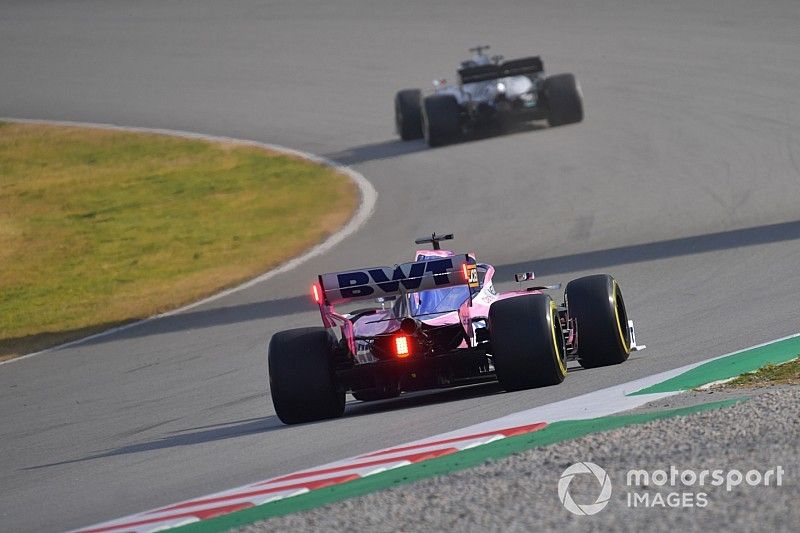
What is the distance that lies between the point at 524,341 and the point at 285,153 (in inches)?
821

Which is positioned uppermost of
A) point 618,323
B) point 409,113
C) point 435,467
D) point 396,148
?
point 409,113

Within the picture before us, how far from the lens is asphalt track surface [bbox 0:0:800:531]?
33.7ft

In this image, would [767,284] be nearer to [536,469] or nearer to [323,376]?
[323,376]

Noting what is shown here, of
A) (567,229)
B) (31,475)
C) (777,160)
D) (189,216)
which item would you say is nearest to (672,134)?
(777,160)

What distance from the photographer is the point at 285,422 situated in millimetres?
10633

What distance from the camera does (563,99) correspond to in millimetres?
27906

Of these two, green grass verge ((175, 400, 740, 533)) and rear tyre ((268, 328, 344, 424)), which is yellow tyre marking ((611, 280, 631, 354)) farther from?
green grass verge ((175, 400, 740, 533))

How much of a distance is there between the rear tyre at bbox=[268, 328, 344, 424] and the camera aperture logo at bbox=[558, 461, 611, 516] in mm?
3524

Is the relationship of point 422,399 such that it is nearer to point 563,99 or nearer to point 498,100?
point 498,100

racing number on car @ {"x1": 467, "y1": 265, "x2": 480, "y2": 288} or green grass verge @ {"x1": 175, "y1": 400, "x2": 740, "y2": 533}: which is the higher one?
racing number on car @ {"x1": 467, "y1": 265, "x2": 480, "y2": 288}

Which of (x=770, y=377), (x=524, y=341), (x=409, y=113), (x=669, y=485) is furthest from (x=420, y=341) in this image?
(x=409, y=113)

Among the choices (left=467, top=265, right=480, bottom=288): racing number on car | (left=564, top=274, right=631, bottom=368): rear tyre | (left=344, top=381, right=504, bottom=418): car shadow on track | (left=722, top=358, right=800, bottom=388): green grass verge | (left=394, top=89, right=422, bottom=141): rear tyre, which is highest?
Answer: (left=394, top=89, right=422, bottom=141): rear tyre

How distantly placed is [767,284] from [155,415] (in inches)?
252

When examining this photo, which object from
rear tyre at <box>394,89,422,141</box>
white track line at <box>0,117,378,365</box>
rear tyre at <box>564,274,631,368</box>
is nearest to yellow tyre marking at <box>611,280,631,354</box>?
rear tyre at <box>564,274,631,368</box>
